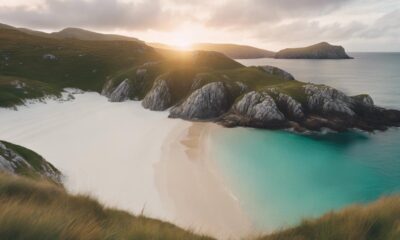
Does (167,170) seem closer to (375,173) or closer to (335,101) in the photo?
(375,173)

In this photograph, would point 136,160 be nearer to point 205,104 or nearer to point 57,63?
point 205,104

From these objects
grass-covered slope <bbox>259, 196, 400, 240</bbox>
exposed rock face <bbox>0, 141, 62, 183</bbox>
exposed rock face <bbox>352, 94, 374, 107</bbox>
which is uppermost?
grass-covered slope <bbox>259, 196, 400, 240</bbox>

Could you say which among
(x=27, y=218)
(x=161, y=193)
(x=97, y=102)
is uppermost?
(x=27, y=218)

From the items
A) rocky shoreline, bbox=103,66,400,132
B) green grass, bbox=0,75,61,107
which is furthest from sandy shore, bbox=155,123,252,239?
green grass, bbox=0,75,61,107

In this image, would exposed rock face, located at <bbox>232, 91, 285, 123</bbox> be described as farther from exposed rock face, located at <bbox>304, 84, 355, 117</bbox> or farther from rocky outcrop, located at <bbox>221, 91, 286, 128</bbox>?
exposed rock face, located at <bbox>304, 84, 355, 117</bbox>

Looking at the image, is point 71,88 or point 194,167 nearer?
point 194,167

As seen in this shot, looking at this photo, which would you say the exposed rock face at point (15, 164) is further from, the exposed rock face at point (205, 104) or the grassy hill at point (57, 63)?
the grassy hill at point (57, 63)

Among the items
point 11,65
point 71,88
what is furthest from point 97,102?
point 11,65
